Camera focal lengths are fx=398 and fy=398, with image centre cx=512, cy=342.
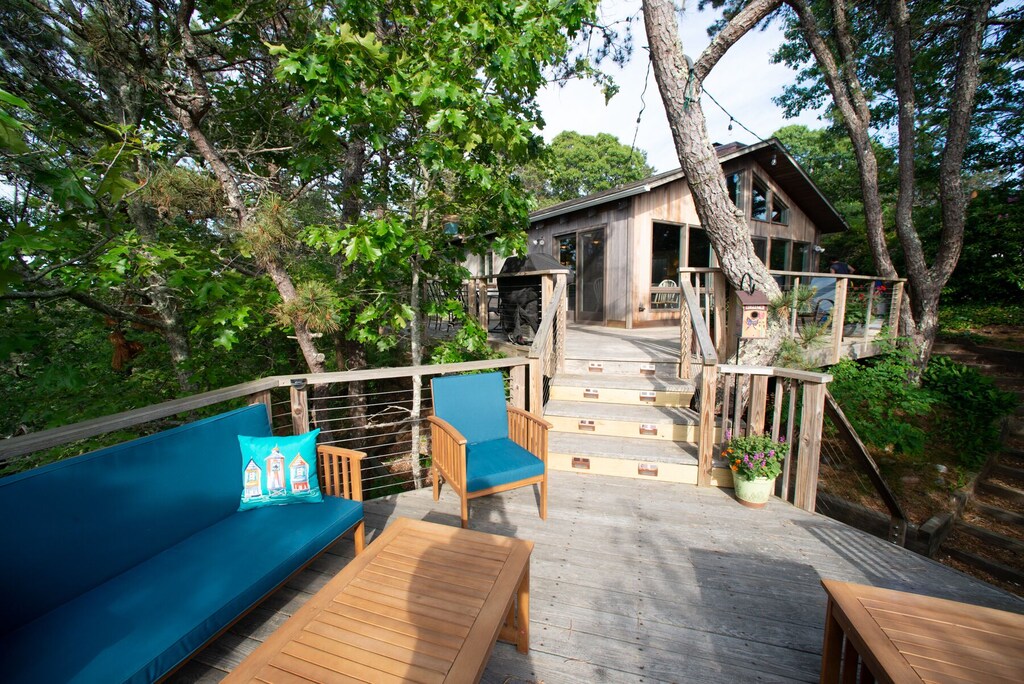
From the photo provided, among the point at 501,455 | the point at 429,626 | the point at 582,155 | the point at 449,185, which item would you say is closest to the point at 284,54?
the point at 449,185

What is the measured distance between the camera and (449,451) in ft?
9.07

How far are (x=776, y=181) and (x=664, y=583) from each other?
35.2 ft

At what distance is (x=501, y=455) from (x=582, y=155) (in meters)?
26.5

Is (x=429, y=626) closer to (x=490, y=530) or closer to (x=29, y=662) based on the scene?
(x=29, y=662)

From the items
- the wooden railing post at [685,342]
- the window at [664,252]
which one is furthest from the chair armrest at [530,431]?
the window at [664,252]

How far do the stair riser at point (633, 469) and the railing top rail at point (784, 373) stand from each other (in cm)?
85

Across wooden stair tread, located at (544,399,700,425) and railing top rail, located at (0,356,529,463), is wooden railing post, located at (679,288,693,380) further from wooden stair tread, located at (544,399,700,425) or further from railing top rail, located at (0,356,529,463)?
railing top rail, located at (0,356,529,463)

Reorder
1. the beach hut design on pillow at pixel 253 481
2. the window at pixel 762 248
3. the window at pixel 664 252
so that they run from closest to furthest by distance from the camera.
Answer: the beach hut design on pillow at pixel 253 481 < the window at pixel 664 252 < the window at pixel 762 248

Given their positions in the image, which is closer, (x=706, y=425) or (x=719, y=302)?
(x=706, y=425)

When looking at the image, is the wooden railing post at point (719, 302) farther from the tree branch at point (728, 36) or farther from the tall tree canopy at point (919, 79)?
the tall tree canopy at point (919, 79)

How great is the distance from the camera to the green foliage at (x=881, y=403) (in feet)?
17.0

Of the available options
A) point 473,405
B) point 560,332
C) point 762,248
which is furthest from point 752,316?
point 762,248

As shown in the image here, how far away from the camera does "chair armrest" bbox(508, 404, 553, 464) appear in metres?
2.79

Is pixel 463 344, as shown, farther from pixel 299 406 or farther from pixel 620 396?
pixel 620 396
